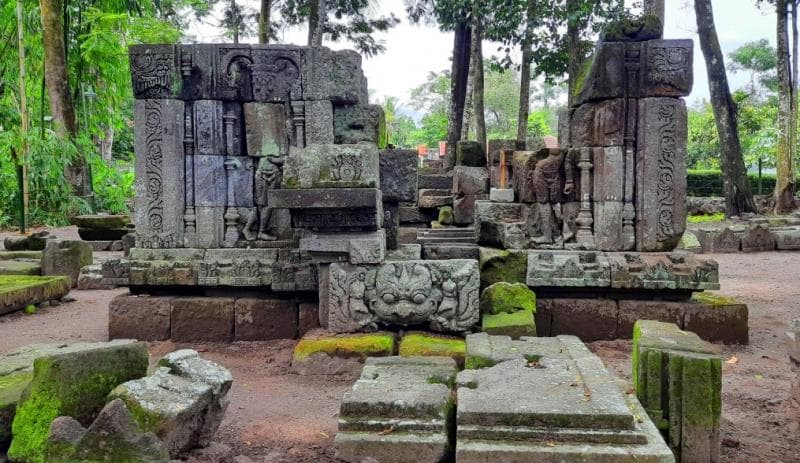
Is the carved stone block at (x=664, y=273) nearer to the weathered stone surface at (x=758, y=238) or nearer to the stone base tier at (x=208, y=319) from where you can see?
the stone base tier at (x=208, y=319)

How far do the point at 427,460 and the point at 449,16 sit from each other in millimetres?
15326

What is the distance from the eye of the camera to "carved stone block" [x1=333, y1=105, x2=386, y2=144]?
625cm

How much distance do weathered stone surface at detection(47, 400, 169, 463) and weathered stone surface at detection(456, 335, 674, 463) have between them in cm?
133

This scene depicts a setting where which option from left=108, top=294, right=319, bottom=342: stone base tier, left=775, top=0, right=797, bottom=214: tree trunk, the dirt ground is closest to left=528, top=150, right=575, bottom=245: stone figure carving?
the dirt ground

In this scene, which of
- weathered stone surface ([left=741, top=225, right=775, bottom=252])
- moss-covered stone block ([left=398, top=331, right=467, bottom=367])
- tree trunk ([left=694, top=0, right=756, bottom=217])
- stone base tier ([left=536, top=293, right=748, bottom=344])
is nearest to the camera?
moss-covered stone block ([left=398, top=331, right=467, bottom=367])

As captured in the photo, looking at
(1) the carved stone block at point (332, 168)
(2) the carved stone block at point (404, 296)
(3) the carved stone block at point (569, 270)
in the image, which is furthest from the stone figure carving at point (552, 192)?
(1) the carved stone block at point (332, 168)

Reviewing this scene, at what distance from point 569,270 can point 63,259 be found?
24.0 feet

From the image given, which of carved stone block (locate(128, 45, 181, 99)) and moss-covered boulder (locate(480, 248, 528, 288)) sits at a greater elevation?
carved stone block (locate(128, 45, 181, 99))

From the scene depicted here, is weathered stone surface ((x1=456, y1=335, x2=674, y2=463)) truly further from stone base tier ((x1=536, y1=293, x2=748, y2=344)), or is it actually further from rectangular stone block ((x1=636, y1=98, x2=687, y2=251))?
rectangular stone block ((x1=636, y1=98, x2=687, y2=251))

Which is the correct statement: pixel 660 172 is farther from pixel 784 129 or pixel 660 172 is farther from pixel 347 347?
pixel 784 129

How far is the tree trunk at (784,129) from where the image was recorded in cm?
1805

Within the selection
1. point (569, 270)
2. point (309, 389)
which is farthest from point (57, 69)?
point (569, 270)

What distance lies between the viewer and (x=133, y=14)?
17219 mm

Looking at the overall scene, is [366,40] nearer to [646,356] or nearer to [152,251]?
[152,251]
